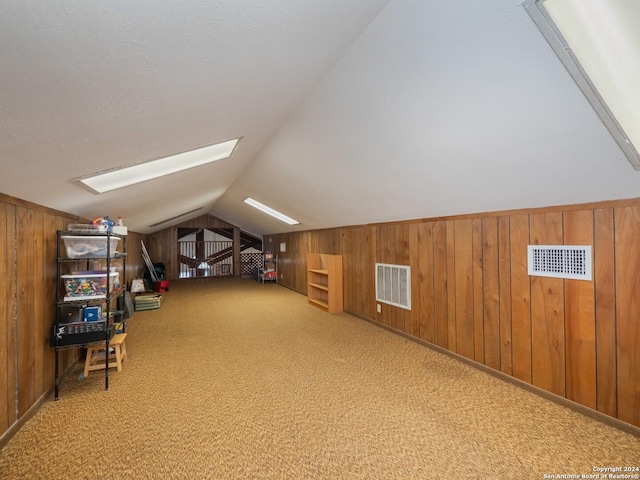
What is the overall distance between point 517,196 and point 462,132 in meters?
0.88

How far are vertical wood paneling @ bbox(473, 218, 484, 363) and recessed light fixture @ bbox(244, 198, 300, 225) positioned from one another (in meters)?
4.10

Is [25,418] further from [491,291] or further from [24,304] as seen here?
[491,291]

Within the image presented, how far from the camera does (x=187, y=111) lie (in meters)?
1.57

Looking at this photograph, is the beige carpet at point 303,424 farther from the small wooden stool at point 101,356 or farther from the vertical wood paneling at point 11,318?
the vertical wood paneling at point 11,318

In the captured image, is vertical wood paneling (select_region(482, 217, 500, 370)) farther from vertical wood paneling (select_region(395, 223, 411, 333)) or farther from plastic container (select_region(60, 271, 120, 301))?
plastic container (select_region(60, 271, 120, 301))

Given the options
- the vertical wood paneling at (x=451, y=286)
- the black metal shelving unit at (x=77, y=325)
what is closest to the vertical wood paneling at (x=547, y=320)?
the vertical wood paneling at (x=451, y=286)

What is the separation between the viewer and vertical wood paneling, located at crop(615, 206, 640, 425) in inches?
76.1

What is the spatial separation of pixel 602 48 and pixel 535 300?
1.94m

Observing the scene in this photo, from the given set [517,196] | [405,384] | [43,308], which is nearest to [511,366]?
[405,384]

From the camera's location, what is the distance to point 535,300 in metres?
2.49

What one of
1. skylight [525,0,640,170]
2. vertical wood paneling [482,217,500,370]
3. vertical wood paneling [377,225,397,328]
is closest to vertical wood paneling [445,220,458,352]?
vertical wood paneling [482,217,500,370]

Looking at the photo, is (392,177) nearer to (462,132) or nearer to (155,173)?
(462,132)

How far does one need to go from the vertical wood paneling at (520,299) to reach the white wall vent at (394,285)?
1363 millimetres

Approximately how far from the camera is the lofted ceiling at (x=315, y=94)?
35.6 inches
